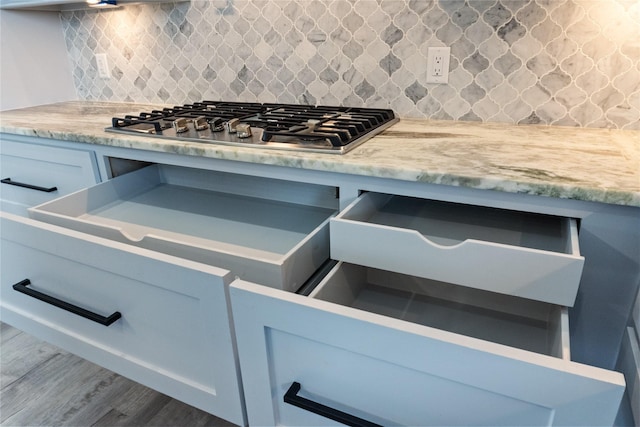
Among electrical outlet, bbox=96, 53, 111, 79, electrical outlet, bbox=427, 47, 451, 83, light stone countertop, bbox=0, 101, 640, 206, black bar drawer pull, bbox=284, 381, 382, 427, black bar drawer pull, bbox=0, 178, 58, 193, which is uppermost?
electrical outlet, bbox=96, 53, 111, 79

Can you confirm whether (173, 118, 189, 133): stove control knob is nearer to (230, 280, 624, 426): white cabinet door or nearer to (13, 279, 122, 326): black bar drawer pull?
(13, 279, 122, 326): black bar drawer pull

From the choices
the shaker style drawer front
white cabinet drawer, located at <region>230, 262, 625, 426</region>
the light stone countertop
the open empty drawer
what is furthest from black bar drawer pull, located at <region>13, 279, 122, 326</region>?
the light stone countertop

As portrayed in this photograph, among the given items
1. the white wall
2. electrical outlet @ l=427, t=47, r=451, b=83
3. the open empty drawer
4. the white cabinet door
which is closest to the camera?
the white cabinet door

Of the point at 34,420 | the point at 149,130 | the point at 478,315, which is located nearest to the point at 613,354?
the point at 478,315

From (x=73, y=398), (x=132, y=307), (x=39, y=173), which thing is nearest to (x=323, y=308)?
(x=132, y=307)

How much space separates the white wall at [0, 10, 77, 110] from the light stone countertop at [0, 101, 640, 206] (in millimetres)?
761

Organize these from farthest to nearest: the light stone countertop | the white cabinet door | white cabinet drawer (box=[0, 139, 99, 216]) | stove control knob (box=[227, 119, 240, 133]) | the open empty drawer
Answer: white cabinet drawer (box=[0, 139, 99, 216])
stove control knob (box=[227, 119, 240, 133])
the open empty drawer
the light stone countertop
the white cabinet door

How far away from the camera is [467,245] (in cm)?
80

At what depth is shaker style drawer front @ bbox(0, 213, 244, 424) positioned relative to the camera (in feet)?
2.58

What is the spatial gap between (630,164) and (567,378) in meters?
0.60

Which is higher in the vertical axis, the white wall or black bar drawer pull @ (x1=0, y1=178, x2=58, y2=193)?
the white wall

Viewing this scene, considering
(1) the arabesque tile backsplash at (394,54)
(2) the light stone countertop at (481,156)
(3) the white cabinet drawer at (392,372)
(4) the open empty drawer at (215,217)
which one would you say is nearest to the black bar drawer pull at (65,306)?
(4) the open empty drawer at (215,217)

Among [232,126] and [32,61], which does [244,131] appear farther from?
[32,61]

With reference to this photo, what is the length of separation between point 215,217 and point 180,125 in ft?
0.98
